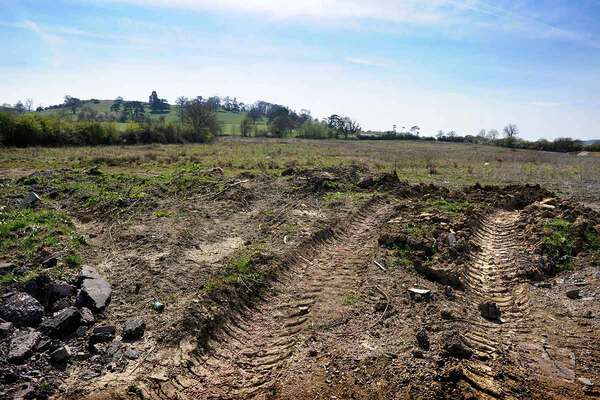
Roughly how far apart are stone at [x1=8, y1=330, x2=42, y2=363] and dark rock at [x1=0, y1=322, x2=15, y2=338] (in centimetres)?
15

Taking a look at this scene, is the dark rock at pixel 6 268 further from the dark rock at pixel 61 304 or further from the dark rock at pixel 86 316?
the dark rock at pixel 86 316

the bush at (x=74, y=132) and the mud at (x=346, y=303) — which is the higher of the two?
the bush at (x=74, y=132)

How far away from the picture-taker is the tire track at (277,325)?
538cm

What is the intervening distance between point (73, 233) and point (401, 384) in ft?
26.4

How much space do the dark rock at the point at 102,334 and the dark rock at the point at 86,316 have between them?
0.27 m

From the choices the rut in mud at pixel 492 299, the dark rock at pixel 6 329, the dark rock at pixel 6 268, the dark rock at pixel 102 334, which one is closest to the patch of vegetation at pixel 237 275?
the dark rock at pixel 102 334

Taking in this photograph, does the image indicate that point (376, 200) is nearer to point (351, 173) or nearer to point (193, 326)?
point (351, 173)

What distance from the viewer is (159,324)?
249 inches

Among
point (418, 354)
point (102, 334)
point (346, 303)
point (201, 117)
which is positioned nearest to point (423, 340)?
point (418, 354)

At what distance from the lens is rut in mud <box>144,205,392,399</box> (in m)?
5.30

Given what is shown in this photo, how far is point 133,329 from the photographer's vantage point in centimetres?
608

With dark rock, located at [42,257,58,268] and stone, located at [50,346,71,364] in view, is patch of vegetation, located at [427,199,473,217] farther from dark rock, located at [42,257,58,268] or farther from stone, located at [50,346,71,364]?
stone, located at [50,346,71,364]

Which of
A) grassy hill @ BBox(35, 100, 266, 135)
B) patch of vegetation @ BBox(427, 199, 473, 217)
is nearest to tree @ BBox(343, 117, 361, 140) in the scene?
grassy hill @ BBox(35, 100, 266, 135)

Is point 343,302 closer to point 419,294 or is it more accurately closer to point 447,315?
point 419,294
